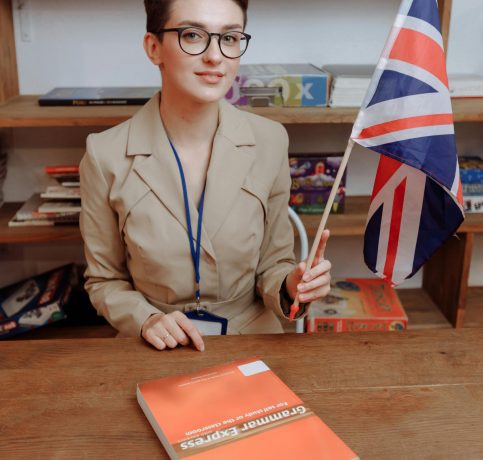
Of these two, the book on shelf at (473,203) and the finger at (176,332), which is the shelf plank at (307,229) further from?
the finger at (176,332)

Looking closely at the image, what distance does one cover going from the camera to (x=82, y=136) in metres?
2.37

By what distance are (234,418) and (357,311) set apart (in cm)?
131

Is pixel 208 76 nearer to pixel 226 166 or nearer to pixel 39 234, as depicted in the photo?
Answer: pixel 226 166

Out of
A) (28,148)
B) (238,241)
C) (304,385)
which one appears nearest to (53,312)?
(28,148)

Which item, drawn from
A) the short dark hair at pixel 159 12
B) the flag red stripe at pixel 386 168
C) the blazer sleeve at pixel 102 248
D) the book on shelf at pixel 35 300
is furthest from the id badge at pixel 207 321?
the book on shelf at pixel 35 300

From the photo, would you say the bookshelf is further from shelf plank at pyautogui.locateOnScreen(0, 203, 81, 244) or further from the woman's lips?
the woman's lips

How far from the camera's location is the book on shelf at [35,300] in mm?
2162

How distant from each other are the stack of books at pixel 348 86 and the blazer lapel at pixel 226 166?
0.62m

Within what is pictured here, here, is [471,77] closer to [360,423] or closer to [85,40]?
[85,40]

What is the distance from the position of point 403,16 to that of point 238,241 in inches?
24.5

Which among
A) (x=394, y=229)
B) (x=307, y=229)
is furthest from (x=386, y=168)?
(x=307, y=229)

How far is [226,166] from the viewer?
1428 mm

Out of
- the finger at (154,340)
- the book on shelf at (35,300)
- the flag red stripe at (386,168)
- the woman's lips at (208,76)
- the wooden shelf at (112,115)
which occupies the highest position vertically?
the woman's lips at (208,76)

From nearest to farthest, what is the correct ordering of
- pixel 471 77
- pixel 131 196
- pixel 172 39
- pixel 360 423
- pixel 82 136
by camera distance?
pixel 360 423, pixel 172 39, pixel 131 196, pixel 471 77, pixel 82 136
